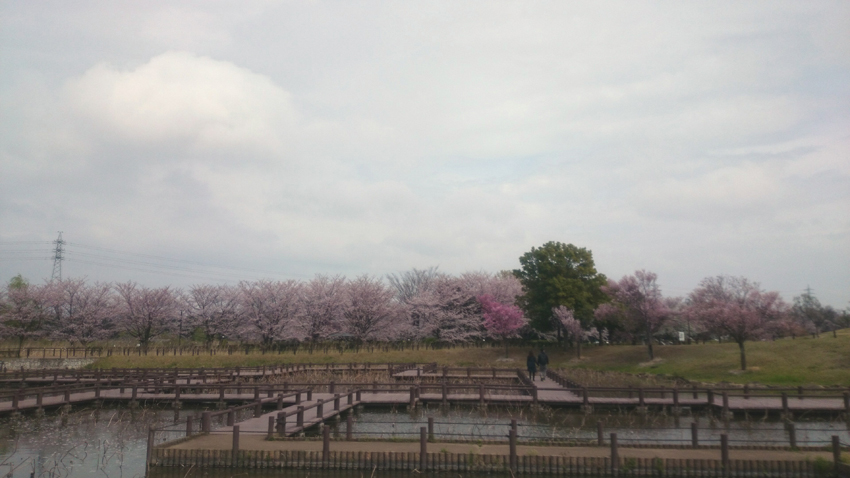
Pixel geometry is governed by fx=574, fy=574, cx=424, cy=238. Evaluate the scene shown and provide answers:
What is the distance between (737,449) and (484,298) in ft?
185

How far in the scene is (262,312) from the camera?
240ft

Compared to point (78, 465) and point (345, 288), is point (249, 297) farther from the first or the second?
point (78, 465)

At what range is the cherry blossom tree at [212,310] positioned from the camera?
76.4m

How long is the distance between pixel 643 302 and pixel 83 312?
64.0 meters

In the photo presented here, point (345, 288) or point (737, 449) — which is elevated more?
point (345, 288)

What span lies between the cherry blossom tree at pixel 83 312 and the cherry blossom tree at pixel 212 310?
9127 millimetres

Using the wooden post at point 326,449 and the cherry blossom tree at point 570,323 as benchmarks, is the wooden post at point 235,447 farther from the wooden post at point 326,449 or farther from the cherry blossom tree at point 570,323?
the cherry blossom tree at point 570,323

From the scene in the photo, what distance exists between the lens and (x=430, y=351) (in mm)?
60344

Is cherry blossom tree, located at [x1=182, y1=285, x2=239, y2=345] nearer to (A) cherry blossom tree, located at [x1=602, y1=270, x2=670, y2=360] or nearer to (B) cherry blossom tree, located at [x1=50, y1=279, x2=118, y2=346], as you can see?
(B) cherry blossom tree, located at [x1=50, y1=279, x2=118, y2=346]

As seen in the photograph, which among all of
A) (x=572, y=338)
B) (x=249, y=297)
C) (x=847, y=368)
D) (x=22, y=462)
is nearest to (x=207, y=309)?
(x=249, y=297)

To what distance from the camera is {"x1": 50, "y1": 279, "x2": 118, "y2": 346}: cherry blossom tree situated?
227 ft

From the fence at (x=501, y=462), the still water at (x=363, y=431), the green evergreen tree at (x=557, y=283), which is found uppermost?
the green evergreen tree at (x=557, y=283)

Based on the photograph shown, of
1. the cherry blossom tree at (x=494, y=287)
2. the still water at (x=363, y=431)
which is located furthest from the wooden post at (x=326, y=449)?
the cherry blossom tree at (x=494, y=287)

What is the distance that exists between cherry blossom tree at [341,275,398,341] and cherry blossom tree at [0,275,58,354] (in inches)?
1418
